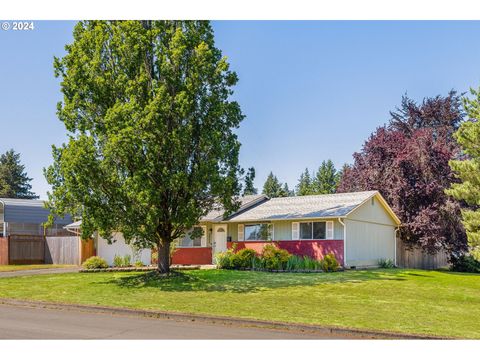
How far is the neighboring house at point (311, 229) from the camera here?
29.2 meters

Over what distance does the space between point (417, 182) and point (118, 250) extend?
2028cm

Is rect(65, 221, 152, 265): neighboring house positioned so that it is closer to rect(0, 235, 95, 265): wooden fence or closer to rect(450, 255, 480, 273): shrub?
rect(0, 235, 95, 265): wooden fence

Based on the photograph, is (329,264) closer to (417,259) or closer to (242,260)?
(242,260)

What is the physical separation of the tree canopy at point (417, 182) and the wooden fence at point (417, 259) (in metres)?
0.71

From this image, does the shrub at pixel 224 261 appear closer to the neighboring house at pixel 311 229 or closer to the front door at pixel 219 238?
the neighboring house at pixel 311 229

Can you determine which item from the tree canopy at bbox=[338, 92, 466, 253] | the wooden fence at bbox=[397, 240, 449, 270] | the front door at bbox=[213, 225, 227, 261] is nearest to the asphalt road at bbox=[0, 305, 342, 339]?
the front door at bbox=[213, 225, 227, 261]

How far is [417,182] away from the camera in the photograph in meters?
35.8

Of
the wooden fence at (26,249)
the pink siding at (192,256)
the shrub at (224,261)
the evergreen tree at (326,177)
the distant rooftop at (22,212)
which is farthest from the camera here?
the evergreen tree at (326,177)

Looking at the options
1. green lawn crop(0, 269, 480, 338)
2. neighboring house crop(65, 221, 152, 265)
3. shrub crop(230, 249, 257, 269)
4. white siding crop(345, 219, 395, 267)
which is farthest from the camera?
neighboring house crop(65, 221, 152, 265)

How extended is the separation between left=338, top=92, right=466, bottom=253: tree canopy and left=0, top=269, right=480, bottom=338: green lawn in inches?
430

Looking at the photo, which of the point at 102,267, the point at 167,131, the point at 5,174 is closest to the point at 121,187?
the point at 167,131

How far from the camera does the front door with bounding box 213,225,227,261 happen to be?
33312 mm

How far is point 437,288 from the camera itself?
68.6 ft

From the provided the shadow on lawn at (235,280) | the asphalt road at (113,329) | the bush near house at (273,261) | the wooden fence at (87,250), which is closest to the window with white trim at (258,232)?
the bush near house at (273,261)
